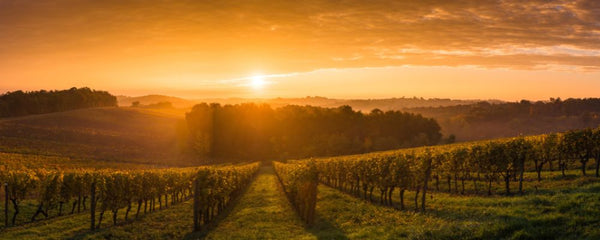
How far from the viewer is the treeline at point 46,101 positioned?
414 ft

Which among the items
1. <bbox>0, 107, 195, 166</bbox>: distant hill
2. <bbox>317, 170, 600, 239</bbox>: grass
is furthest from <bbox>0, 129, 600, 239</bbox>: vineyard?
<bbox>0, 107, 195, 166</bbox>: distant hill

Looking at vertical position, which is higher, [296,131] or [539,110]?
[539,110]

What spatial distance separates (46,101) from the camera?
137875 millimetres

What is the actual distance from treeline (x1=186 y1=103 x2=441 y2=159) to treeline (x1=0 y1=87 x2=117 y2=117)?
233 ft

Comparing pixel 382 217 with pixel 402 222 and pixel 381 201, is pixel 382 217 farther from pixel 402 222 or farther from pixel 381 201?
pixel 381 201

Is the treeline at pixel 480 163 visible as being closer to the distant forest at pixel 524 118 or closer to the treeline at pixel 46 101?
the distant forest at pixel 524 118

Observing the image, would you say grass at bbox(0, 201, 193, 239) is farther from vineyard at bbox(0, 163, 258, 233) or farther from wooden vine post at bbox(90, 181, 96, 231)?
vineyard at bbox(0, 163, 258, 233)

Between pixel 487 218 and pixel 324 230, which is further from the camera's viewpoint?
pixel 324 230

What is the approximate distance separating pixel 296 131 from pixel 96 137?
5622 centimetres

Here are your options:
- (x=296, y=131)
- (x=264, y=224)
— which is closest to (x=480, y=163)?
(x=264, y=224)

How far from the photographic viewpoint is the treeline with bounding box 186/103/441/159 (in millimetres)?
101125

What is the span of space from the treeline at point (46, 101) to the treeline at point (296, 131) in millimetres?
70987

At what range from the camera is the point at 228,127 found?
104m

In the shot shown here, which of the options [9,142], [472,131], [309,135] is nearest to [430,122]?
[309,135]
